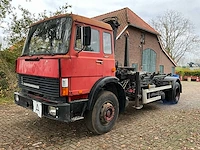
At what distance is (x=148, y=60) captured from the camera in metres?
18.5

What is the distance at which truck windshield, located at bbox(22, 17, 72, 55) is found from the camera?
3.61 meters

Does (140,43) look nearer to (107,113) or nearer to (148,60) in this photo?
(148,60)

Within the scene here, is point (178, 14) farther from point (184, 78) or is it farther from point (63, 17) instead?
point (63, 17)

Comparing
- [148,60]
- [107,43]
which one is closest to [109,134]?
[107,43]

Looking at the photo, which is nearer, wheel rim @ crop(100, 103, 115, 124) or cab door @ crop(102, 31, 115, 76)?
wheel rim @ crop(100, 103, 115, 124)

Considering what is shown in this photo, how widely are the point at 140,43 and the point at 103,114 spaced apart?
14.2m

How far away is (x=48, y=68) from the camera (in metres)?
3.50

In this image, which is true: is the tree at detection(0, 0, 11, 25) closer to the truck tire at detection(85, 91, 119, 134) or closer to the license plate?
the license plate

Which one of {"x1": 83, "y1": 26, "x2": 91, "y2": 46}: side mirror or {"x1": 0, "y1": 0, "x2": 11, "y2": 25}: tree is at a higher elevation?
{"x1": 0, "y1": 0, "x2": 11, "y2": 25}: tree

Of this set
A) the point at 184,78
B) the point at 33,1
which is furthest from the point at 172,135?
the point at 184,78

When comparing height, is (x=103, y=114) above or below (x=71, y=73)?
below

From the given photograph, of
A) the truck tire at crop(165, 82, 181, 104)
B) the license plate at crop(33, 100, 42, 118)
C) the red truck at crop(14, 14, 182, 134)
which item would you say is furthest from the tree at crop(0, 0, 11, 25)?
the truck tire at crop(165, 82, 181, 104)

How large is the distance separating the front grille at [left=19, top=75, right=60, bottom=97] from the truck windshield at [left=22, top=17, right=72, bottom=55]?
→ 0.54 metres

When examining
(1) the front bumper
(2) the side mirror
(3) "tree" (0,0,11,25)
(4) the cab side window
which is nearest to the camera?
(1) the front bumper
